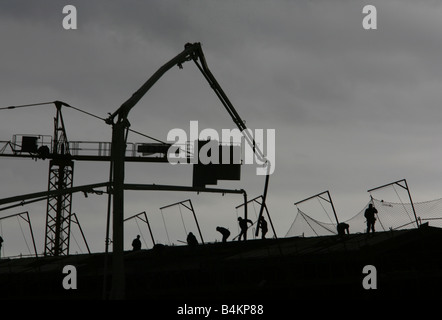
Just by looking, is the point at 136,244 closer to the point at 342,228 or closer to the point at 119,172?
the point at 342,228

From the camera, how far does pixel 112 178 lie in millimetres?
33094

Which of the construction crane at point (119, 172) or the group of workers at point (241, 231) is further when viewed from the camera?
the group of workers at point (241, 231)

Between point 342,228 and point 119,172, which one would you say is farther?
point 342,228

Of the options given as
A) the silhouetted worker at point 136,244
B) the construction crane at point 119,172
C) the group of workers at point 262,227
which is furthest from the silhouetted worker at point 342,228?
the silhouetted worker at point 136,244

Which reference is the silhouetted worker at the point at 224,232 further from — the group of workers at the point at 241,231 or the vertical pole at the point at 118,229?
the vertical pole at the point at 118,229

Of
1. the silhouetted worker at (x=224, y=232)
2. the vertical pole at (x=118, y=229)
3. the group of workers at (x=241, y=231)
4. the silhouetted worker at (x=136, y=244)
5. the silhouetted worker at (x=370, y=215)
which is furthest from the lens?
the silhouetted worker at (x=136, y=244)

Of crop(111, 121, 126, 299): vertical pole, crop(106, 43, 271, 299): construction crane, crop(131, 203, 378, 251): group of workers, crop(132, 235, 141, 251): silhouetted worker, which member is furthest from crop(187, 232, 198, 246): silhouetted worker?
crop(111, 121, 126, 299): vertical pole

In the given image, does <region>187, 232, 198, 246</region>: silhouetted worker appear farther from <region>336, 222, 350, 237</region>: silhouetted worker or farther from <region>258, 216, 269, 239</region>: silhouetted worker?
<region>336, 222, 350, 237</region>: silhouetted worker

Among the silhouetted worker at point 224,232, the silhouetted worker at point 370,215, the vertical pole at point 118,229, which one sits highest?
the silhouetted worker at point 224,232

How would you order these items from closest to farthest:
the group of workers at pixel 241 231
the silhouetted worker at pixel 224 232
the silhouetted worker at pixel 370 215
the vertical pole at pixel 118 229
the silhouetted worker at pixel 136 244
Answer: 1. the vertical pole at pixel 118 229
2. the silhouetted worker at pixel 370 215
3. the group of workers at pixel 241 231
4. the silhouetted worker at pixel 224 232
5. the silhouetted worker at pixel 136 244

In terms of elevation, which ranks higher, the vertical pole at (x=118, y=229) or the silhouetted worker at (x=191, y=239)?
the silhouetted worker at (x=191, y=239)

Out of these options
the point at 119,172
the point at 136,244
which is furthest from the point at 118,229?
the point at 136,244

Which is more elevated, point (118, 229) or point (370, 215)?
point (370, 215)

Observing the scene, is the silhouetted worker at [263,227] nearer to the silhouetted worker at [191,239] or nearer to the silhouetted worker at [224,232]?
the silhouetted worker at [224,232]
